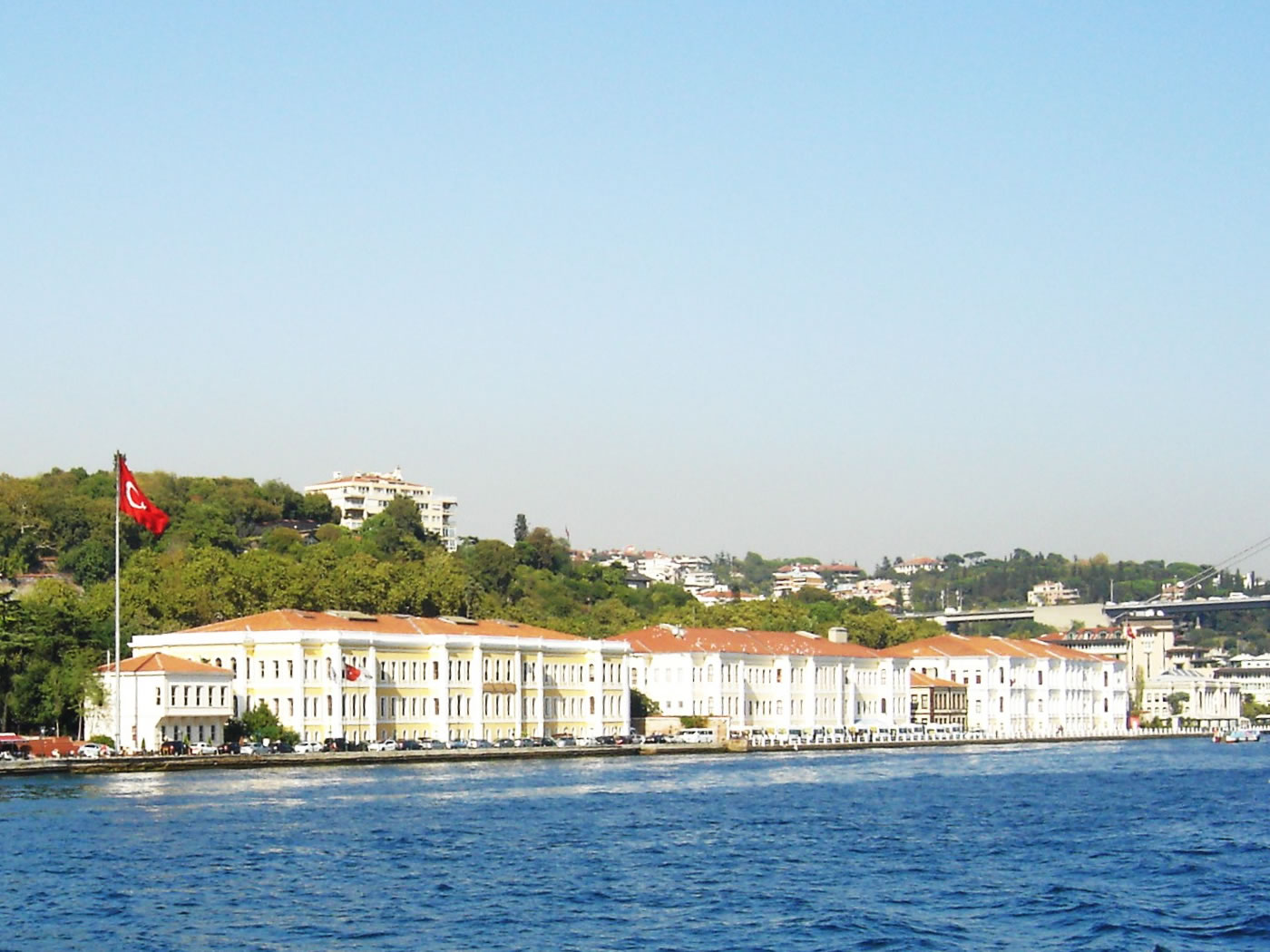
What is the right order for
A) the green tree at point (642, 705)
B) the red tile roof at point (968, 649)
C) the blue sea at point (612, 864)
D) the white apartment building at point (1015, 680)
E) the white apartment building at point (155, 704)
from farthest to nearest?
the red tile roof at point (968, 649), the white apartment building at point (1015, 680), the green tree at point (642, 705), the white apartment building at point (155, 704), the blue sea at point (612, 864)

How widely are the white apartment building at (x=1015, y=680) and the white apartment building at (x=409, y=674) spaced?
33627mm

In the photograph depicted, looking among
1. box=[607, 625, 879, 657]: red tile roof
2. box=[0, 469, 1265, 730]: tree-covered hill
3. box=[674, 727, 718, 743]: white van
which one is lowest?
box=[674, 727, 718, 743]: white van

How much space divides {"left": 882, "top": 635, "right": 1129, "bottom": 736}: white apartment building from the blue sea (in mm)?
57791

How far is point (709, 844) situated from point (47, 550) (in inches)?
4052

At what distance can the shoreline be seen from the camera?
66.6m

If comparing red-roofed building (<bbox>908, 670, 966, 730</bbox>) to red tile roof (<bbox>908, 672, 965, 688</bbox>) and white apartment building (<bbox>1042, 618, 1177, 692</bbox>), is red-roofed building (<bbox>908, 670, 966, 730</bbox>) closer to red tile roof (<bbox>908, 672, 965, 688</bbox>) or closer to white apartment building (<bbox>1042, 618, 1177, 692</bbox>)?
red tile roof (<bbox>908, 672, 965, 688</bbox>)

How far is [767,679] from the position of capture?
11156 centimetres

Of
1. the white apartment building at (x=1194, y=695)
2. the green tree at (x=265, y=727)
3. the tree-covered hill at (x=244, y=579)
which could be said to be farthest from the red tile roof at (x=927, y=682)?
the green tree at (x=265, y=727)

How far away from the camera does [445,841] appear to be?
152 ft

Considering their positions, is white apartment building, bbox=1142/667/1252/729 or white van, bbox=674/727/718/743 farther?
white apartment building, bbox=1142/667/1252/729

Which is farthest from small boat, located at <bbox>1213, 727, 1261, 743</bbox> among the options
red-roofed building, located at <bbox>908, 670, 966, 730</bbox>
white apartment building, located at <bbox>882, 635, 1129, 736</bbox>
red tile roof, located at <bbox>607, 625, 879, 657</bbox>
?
red tile roof, located at <bbox>607, 625, 879, 657</bbox>

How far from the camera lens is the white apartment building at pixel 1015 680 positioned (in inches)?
5059

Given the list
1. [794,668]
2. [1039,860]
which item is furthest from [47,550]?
[1039,860]

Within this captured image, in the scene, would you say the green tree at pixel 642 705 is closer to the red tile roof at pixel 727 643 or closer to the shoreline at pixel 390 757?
the red tile roof at pixel 727 643
